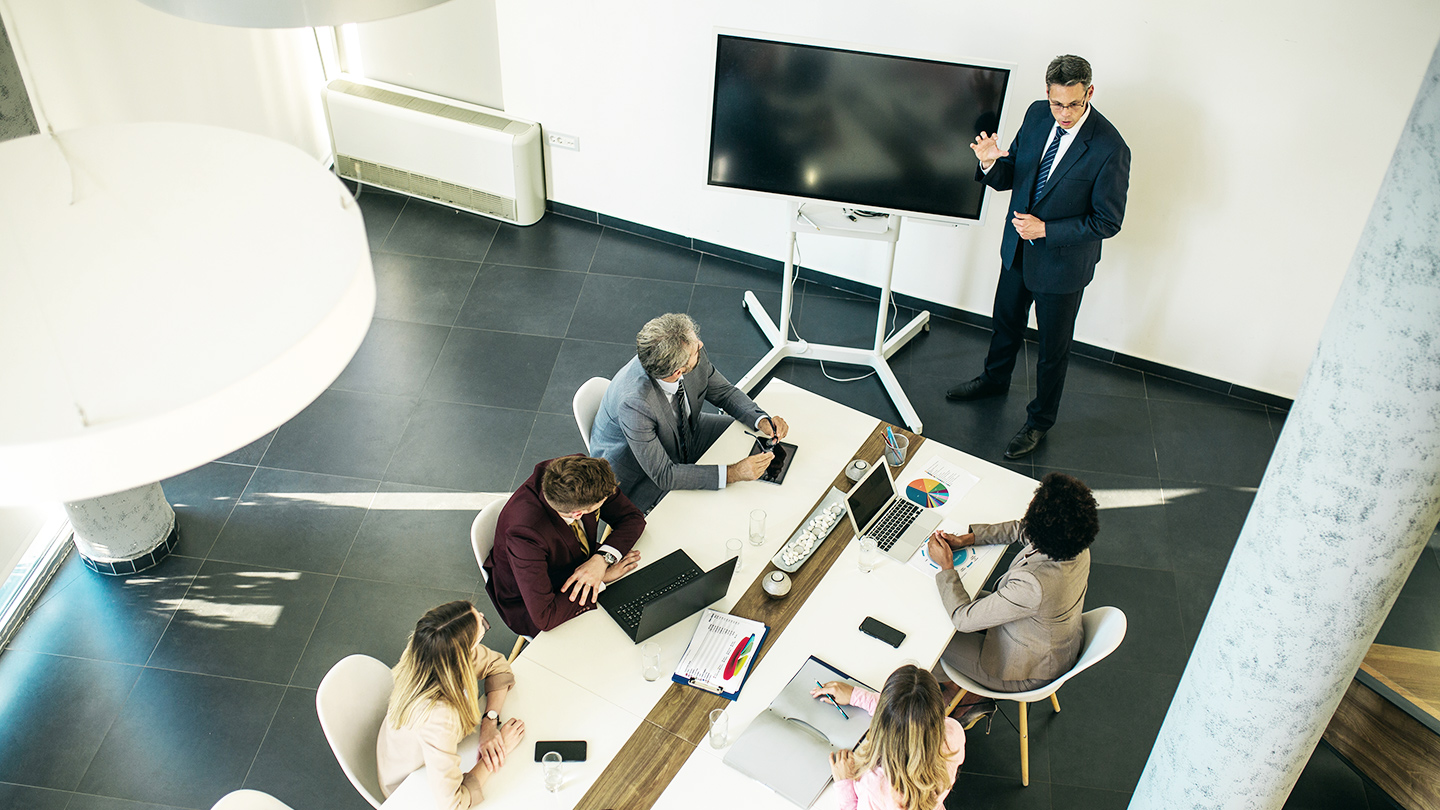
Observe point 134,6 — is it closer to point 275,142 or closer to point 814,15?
point 814,15

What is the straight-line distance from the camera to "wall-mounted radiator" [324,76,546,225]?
6.58 m

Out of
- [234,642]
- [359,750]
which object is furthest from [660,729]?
[234,642]

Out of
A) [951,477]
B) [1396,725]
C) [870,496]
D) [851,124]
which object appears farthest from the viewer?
[851,124]

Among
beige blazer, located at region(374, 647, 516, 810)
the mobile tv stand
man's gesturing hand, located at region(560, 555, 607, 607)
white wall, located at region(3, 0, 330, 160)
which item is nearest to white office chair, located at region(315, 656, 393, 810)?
beige blazer, located at region(374, 647, 516, 810)

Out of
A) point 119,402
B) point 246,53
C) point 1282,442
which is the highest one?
point 119,402

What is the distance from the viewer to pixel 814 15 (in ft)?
18.1

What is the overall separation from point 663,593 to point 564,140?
401 centimetres

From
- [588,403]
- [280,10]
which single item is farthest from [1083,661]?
[280,10]

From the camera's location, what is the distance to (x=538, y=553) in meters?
3.50

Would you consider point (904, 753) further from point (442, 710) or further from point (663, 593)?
point (442, 710)

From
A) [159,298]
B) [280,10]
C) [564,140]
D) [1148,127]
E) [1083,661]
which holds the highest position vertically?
[280,10]

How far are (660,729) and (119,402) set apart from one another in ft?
7.67

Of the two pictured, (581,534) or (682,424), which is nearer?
(581,534)

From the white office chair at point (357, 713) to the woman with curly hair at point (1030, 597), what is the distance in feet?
6.34
